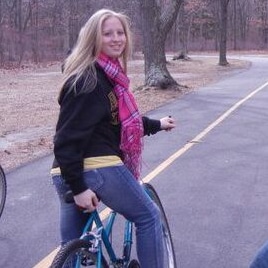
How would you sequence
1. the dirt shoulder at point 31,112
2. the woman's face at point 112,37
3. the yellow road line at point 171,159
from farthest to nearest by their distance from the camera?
the dirt shoulder at point 31,112 → the yellow road line at point 171,159 → the woman's face at point 112,37

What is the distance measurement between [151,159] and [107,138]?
5.70 meters

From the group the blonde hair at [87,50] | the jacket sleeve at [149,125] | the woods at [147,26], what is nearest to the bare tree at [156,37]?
the woods at [147,26]

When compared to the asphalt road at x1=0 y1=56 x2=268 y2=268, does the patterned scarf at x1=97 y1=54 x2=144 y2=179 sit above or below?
above

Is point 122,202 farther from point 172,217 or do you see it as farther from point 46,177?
point 46,177

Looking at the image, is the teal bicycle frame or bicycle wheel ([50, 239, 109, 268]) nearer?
bicycle wheel ([50, 239, 109, 268])

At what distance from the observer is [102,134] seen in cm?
330

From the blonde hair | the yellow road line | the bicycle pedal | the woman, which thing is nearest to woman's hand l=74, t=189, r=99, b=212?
the woman

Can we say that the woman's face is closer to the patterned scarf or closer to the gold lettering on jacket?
the patterned scarf

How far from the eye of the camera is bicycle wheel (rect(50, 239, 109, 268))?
9.53ft

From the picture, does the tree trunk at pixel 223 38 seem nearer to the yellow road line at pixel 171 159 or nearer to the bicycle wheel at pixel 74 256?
the yellow road line at pixel 171 159

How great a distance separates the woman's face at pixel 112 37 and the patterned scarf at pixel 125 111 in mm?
40

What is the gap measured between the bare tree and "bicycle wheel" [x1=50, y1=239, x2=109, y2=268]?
17227mm

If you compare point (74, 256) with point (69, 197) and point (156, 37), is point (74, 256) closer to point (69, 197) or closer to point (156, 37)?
point (69, 197)

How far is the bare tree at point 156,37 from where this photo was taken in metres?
20.3
